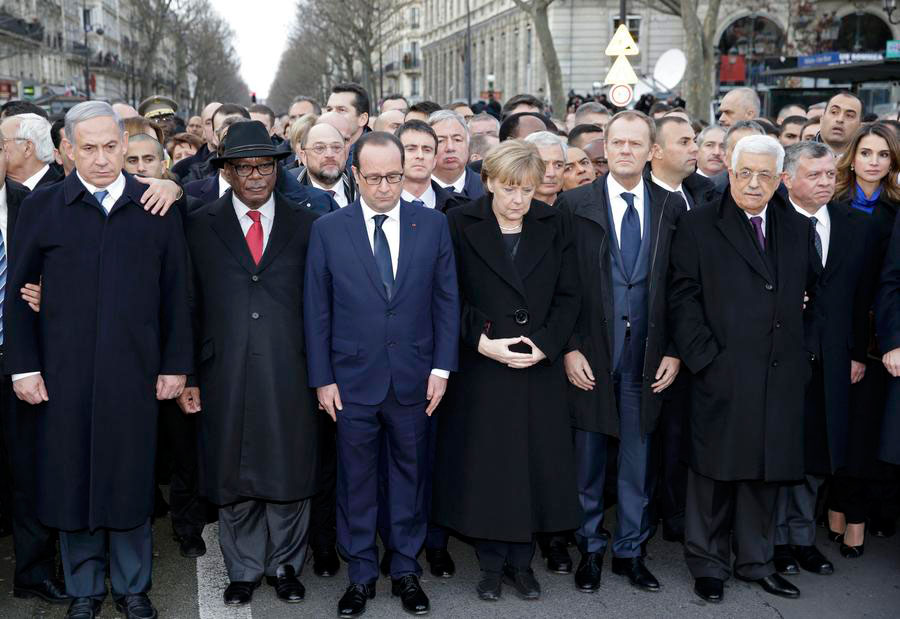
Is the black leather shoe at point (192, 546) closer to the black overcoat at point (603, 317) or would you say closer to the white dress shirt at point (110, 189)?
the white dress shirt at point (110, 189)

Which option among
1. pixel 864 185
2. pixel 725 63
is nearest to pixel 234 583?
pixel 864 185

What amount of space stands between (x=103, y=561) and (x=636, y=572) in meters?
2.78

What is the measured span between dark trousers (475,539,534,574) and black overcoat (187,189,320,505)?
3.22 feet

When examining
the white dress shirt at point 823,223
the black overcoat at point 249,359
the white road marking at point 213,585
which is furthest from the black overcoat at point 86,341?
the white dress shirt at point 823,223

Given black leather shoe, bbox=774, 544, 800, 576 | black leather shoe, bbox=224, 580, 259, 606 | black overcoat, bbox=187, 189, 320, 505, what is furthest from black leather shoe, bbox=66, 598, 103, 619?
black leather shoe, bbox=774, 544, 800, 576

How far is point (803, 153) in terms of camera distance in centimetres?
568

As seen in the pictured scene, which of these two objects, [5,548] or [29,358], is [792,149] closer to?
[29,358]

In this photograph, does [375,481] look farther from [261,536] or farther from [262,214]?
[262,214]

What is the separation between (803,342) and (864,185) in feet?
4.64

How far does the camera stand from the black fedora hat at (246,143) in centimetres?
504

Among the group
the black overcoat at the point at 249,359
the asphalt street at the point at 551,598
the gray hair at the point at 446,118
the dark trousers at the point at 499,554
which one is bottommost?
Result: the asphalt street at the point at 551,598

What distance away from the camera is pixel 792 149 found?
580 centimetres

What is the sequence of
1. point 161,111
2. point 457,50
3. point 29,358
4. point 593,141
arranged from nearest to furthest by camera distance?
1. point 29,358
2. point 593,141
3. point 161,111
4. point 457,50

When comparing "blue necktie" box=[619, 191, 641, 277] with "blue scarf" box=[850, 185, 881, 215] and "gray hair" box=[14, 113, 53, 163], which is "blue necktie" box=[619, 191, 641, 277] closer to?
"blue scarf" box=[850, 185, 881, 215]
